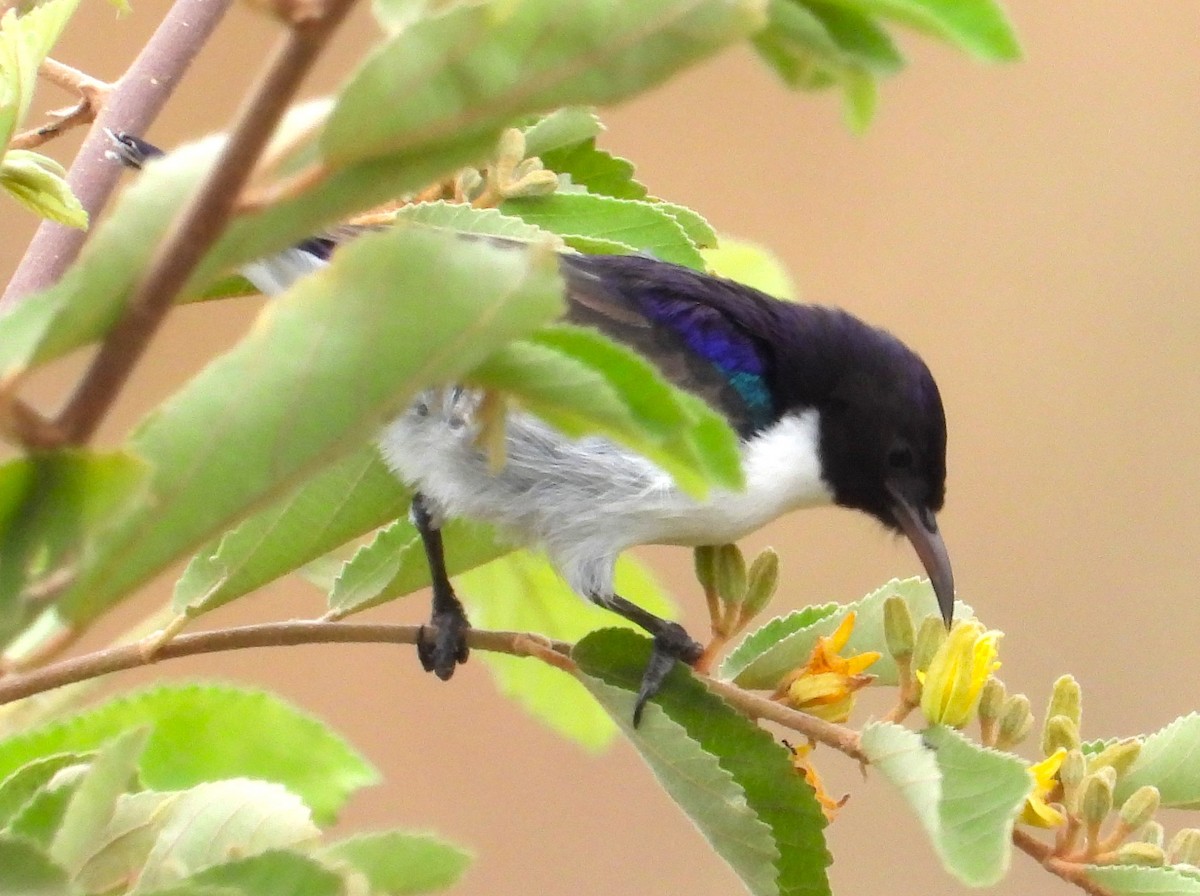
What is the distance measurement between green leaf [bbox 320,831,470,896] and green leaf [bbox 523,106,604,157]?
0.53 meters

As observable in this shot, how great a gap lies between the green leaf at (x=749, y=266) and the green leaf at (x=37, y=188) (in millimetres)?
688

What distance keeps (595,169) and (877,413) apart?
0.51 metres

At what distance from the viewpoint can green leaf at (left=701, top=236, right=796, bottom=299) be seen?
1.29 metres

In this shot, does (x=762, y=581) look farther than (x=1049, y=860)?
Yes

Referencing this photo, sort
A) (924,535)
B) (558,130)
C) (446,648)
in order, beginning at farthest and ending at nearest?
(924,535), (446,648), (558,130)

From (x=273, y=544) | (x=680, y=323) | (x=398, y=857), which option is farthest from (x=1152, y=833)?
(x=680, y=323)

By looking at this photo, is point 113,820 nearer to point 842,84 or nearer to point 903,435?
point 842,84

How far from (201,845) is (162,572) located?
0.26 meters

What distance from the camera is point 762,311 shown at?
1.39m

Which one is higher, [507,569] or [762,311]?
[762,311]

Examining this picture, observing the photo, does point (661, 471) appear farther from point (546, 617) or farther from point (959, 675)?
point (959, 675)

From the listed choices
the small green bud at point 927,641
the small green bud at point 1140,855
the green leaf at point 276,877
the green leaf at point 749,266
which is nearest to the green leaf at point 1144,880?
the small green bud at point 1140,855

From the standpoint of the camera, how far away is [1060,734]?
70 cm

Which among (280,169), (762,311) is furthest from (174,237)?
(762,311)
